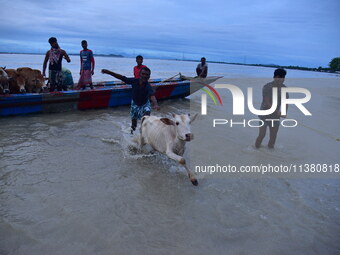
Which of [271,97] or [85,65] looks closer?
[271,97]

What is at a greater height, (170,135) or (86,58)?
(86,58)

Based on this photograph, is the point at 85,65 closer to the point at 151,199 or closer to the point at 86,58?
the point at 86,58

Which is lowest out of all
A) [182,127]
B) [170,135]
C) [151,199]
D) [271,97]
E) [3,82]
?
[151,199]

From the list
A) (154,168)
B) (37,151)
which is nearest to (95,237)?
(154,168)

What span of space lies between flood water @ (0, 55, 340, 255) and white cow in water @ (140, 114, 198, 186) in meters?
0.50

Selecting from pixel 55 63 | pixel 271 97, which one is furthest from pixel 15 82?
pixel 271 97

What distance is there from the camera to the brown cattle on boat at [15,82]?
28.6ft

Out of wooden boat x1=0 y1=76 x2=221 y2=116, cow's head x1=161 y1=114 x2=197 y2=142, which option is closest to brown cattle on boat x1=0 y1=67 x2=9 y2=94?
wooden boat x1=0 y1=76 x2=221 y2=116

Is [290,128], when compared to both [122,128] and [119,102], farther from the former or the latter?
[119,102]

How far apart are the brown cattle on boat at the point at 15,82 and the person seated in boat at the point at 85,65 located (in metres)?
2.11

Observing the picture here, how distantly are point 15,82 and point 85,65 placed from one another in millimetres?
2438

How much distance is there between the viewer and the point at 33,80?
9.20 m

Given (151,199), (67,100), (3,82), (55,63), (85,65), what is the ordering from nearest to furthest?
(151,199)
(3,82)
(55,63)
(67,100)
(85,65)

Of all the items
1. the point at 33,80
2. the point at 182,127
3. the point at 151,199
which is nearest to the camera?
the point at 151,199
